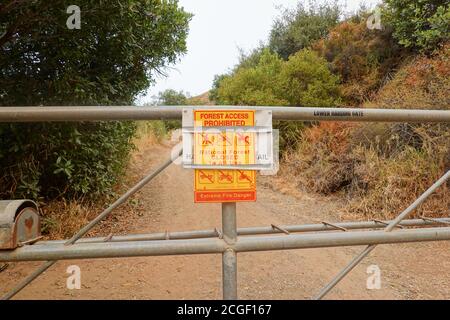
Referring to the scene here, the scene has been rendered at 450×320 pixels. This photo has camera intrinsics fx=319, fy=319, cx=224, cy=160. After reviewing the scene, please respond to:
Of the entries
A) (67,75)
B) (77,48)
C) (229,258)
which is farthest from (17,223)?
(77,48)

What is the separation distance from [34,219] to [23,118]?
0.59 m

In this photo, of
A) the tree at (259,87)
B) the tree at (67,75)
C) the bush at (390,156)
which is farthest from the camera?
the tree at (259,87)

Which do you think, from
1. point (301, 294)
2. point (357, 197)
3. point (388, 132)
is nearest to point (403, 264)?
point (301, 294)

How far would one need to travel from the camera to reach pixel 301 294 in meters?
3.10

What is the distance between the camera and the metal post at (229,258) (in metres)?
1.52

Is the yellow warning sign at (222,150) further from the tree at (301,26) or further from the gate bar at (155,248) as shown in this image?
the tree at (301,26)

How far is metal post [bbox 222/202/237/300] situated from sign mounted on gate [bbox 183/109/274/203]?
0.25 feet

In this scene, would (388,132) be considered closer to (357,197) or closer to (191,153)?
(357,197)

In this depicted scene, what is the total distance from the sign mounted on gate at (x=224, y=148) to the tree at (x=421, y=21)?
21.9ft

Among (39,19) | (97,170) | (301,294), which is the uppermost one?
(39,19)

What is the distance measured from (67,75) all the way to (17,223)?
2936mm

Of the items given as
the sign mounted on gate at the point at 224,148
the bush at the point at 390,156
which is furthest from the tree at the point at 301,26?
the sign mounted on gate at the point at 224,148

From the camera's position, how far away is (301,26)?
13398mm

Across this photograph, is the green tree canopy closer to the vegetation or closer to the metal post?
the metal post
